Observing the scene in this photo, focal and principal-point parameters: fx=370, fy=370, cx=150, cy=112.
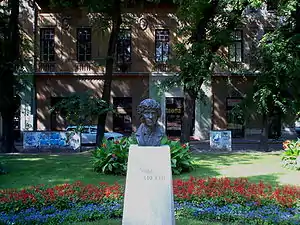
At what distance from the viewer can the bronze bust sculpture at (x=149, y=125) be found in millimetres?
6594

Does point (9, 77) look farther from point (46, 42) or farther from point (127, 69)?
point (127, 69)

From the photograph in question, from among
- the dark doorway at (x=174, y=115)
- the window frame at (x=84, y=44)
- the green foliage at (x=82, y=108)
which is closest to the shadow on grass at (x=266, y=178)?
the green foliage at (x=82, y=108)

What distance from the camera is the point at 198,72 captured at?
19922 millimetres

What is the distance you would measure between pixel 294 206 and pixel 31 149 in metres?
16.8

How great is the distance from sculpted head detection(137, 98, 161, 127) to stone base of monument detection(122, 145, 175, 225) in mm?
761

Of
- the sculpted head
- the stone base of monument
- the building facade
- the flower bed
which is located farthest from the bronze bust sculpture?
the building facade

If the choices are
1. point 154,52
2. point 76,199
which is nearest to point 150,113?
point 76,199

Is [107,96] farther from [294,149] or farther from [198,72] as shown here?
[294,149]

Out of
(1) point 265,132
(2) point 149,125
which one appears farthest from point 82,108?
(2) point 149,125

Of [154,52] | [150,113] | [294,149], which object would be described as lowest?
[294,149]

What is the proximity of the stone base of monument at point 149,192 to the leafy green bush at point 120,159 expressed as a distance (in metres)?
6.58

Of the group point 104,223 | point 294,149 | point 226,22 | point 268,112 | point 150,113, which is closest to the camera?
point 150,113

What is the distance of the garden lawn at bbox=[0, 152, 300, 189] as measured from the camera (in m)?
11.9

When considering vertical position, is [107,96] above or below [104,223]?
above
